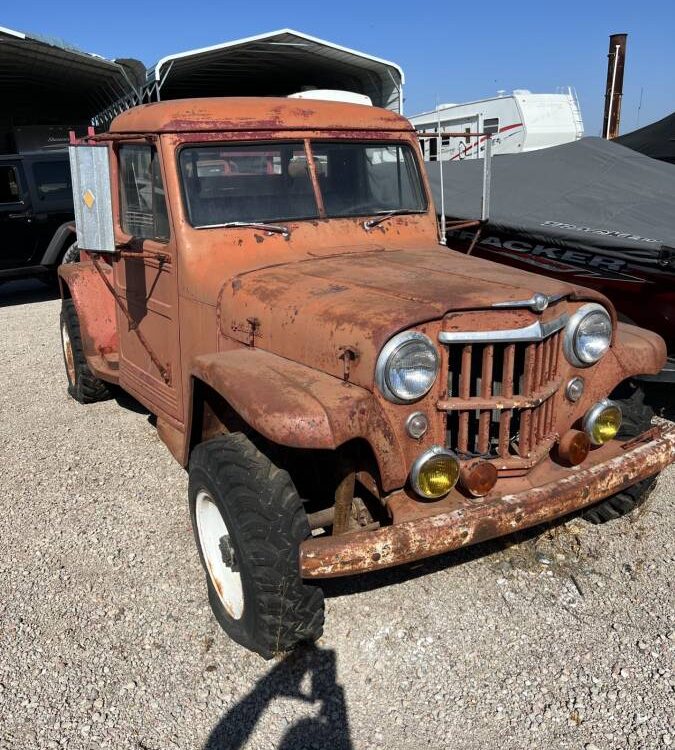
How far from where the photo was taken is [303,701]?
2.58 meters

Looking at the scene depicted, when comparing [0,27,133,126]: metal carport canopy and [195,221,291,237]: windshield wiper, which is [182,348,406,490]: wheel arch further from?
[0,27,133,126]: metal carport canopy

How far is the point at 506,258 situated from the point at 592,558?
3.04 meters

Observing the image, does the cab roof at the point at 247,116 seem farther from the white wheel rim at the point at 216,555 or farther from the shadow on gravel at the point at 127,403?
the shadow on gravel at the point at 127,403

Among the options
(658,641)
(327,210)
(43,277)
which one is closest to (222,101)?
(327,210)

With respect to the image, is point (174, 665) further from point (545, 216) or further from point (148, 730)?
point (545, 216)

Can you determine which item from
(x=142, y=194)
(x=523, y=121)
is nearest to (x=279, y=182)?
(x=142, y=194)

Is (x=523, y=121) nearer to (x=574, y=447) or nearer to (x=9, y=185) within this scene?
(x=9, y=185)

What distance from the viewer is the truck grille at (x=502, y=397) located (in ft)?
8.71

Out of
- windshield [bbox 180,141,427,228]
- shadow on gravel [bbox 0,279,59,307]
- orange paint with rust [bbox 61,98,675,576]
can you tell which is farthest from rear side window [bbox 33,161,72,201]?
windshield [bbox 180,141,427,228]

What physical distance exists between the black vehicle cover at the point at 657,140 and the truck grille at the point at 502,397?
8.46 metres

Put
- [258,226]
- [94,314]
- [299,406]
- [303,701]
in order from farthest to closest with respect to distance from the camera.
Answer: [94,314]
[258,226]
[303,701]
[299,406]

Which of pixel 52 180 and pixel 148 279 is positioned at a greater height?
pixel 52 180

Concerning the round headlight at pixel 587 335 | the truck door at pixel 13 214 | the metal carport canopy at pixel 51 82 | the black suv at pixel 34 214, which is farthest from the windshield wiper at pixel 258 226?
the metal carport canopy at pixel 51 82

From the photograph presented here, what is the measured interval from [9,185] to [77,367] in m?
5.43
